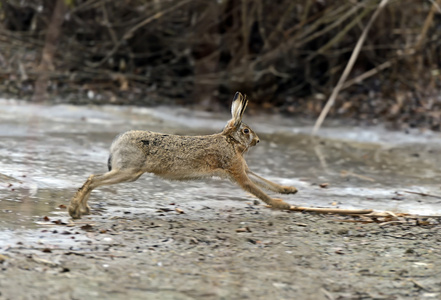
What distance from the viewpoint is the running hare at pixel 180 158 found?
5344 mm

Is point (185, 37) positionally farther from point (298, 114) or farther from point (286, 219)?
point (286, 219)

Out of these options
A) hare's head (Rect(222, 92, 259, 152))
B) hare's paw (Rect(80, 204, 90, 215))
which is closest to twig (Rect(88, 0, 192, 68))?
hare's head (Rect(222, 92, 259, 152))

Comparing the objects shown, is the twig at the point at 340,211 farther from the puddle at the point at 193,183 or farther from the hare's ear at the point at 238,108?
the hare's ear at the point at 238,108

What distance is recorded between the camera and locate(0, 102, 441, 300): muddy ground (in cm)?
392

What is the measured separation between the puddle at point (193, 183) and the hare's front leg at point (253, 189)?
204 millimetres

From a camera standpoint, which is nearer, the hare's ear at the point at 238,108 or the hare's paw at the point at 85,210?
the hare's paw at the point at 85,210

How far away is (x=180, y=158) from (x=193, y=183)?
123 cm

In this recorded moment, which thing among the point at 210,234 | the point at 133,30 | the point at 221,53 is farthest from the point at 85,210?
the point at 221,53

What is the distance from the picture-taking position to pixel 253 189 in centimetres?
581

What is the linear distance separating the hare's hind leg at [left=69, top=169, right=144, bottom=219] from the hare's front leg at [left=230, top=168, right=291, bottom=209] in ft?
2.82

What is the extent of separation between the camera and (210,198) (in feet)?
20.3

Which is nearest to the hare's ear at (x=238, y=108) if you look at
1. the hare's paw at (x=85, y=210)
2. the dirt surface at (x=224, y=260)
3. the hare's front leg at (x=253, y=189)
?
the hare's front leg at (x=253, y=189)

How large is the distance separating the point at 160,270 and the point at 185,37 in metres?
8.54

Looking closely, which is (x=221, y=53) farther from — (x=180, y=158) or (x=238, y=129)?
(x=180, y=158)
